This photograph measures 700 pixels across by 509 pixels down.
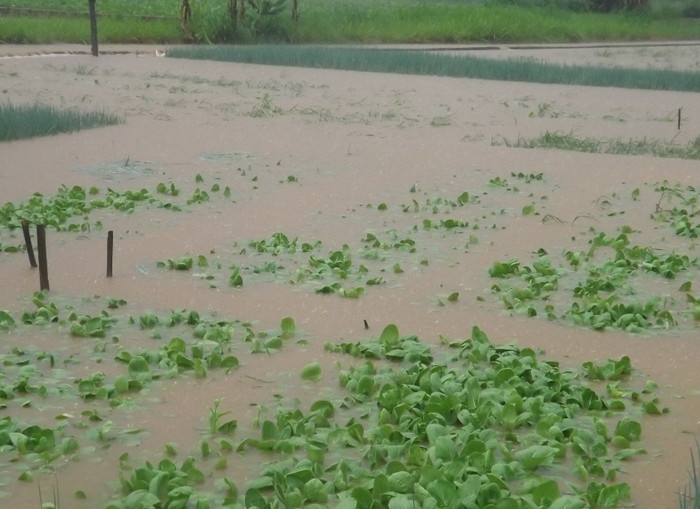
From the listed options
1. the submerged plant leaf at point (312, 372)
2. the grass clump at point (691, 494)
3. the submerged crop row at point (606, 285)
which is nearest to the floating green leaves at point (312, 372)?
→ the submerged plant leaf at point (312, 372)

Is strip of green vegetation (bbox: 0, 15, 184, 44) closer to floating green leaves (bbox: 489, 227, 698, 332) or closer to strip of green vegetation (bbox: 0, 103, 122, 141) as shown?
strip of green vegetation (bbox: 0, 103, 122, 141)

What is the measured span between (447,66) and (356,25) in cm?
590

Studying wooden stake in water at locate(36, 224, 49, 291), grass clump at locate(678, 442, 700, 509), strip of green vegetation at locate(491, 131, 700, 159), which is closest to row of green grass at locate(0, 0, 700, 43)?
strip of green vegetation at locate(491, 131, 700, 159)

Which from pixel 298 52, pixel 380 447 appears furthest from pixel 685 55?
pixel 380 447

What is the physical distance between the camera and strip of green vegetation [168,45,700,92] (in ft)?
37.9

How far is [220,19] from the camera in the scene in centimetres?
1589

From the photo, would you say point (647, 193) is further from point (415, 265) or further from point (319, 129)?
point (319, 129)

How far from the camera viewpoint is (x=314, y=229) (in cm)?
523

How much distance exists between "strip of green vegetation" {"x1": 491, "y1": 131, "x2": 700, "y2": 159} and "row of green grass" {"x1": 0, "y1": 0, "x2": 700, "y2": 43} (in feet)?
28.0

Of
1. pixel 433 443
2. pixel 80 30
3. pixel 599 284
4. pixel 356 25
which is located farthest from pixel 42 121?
pixel 356 25

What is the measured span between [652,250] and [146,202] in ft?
7.70

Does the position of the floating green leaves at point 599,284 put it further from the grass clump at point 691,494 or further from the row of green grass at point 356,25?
the row of green grass at point 356,25

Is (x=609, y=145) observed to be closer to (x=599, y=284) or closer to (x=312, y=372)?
(x=599, y=284)

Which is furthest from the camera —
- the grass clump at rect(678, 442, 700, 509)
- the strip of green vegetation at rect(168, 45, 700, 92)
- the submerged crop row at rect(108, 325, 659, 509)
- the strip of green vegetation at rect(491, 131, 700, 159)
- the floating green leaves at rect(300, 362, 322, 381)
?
the strip of green vegetation at rect(168, 45, 700, 92)
